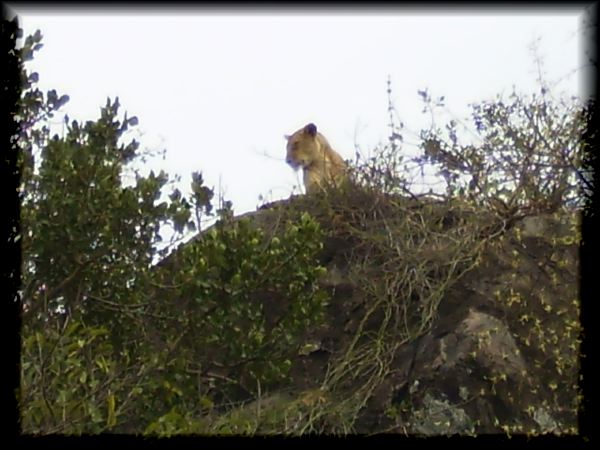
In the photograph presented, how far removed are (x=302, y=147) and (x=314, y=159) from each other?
0.34 meters

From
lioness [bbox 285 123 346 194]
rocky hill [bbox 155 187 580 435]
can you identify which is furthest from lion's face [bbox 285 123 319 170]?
rocky hill [bbox 155 187 580 435]

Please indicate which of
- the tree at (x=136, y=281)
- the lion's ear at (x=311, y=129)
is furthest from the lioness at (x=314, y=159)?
the tree at (x=136, y=281)

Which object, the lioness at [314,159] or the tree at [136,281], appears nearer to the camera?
the tree at [136,281]

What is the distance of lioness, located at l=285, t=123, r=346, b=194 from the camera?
6492 millimetres

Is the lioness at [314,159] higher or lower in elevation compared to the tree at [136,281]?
higher

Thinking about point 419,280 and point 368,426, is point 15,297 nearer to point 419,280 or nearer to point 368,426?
point 368,426

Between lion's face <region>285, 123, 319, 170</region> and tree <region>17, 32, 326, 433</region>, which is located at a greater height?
lion's face <region>285, 123, 319, 170</region>

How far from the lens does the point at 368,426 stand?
198 inches

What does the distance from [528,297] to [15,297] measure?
4615 millimetres

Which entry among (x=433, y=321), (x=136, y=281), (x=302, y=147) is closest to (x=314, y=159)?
(x=302, y=147)

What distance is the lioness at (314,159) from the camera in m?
6.49

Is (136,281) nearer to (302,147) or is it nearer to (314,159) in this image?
(314,159)

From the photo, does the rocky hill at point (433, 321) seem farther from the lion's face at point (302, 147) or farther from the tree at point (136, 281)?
the lion's face at point (302, 147)

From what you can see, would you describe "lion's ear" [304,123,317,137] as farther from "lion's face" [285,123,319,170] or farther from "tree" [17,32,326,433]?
"tree" [17,32,326,433]
